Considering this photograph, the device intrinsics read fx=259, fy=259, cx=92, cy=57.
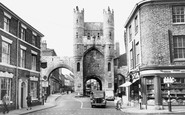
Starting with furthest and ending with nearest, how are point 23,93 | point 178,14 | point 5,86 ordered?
point 23,93, point 178,14, point 5,86

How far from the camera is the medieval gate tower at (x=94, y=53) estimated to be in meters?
57.3

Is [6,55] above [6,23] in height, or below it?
below

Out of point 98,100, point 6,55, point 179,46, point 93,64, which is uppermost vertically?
point 179,46

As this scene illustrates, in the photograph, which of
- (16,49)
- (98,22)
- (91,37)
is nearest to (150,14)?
(16,49)

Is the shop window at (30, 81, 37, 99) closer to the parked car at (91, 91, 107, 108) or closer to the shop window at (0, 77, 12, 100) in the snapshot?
the shop window at (0, 77, 12, 100)

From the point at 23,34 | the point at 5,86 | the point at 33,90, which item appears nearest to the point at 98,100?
the point at 33,90

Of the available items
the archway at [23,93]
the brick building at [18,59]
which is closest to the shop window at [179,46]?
the brick building at [18,59]

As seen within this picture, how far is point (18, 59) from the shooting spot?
25109 millimetres

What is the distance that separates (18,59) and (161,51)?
1351 cm

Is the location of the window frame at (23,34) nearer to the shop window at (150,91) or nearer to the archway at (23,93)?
the archway at (23,93)

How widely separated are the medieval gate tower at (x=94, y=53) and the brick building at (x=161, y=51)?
109 ft

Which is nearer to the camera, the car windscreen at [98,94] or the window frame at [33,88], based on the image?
the car windscreen at [98,94]

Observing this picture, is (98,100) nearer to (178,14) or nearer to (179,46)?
(179,46)

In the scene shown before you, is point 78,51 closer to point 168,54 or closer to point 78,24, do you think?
point 78,24
